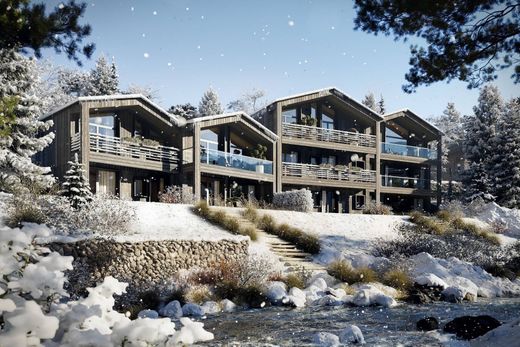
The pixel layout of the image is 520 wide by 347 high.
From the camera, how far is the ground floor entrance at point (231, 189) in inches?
927

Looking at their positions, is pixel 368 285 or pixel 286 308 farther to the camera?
pixel 368 285

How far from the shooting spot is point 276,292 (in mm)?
10281

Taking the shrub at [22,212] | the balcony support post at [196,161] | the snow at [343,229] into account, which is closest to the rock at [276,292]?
the snow at [343,229]

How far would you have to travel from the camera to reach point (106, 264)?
10.2 metres

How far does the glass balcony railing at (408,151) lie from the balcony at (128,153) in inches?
554

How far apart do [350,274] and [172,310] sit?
4.99 metres

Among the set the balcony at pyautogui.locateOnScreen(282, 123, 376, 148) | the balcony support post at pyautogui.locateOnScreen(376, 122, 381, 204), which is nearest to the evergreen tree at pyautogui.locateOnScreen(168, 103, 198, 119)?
the balcony at pyautogui.locateOnScreen(282, 123, 376, 148)

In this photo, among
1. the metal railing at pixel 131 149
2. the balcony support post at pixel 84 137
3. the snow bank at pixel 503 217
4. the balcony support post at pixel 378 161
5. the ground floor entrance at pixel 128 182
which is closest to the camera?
the balcony support post at pixel 84 137

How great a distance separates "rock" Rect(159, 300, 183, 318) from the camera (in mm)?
9023

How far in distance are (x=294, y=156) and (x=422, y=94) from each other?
1797 centimetres

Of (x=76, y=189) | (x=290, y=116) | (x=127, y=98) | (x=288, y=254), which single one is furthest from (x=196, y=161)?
(x=290, y=116)

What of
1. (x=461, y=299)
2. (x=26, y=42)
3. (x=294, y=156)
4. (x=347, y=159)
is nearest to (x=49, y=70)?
(x=294, y=156)

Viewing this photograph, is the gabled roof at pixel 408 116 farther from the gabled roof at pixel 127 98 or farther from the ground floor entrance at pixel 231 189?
the gabled roof at pixel 127 98

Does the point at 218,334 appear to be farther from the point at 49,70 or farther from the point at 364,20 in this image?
the point at 49,70
